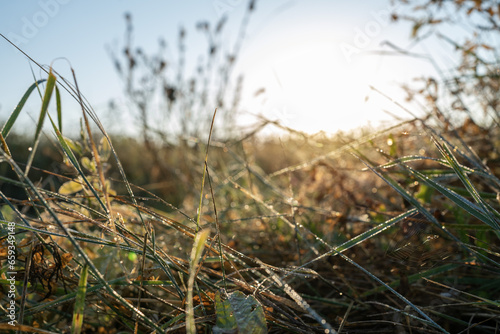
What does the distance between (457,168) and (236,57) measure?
3695mm

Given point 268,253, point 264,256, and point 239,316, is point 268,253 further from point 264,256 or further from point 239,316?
point 239,316

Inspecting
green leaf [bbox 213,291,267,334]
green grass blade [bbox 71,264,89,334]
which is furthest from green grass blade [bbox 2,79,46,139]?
green leaf [bbox 213,291,267,334]

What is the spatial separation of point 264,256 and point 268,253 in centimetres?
5

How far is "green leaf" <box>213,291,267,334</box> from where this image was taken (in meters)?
0.58

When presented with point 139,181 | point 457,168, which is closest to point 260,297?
point 457,168

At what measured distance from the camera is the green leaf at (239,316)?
0.58 metres

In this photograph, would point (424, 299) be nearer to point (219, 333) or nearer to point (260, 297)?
point (260, 297)

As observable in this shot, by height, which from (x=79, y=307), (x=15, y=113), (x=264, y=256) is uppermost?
(x=15, y=113)

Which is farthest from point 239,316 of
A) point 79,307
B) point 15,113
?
point 15,113

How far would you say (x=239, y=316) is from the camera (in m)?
0.60

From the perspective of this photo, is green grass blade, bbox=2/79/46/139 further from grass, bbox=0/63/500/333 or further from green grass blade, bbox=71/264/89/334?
green grass blade, bbox=71/264/89/334

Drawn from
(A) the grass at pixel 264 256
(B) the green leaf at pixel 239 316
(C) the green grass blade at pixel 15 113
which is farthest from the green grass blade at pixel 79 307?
(C) the green grass blade at pixel 15 113

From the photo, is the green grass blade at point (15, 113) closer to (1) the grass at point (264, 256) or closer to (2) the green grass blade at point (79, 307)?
(1) the grass at point (264, 256)

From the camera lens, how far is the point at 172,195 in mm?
4074
